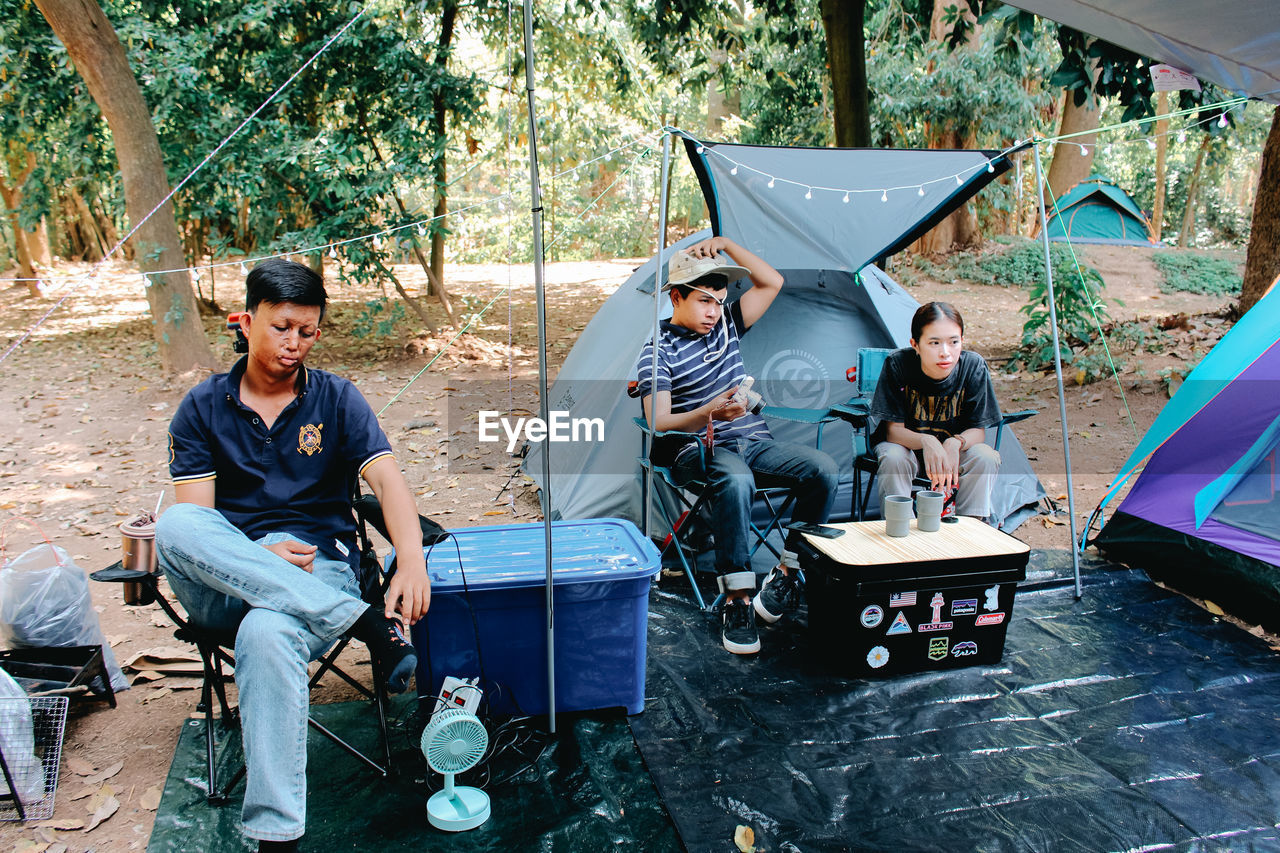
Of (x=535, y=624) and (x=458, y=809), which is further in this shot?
(x=535, y=624)

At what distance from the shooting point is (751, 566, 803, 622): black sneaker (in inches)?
111

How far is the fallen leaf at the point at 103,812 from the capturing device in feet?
6.41

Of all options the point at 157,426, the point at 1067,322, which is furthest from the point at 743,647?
the point at 1067,322

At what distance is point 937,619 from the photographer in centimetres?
257

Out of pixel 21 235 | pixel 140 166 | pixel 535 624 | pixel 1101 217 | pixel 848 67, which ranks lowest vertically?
pixel 535 624

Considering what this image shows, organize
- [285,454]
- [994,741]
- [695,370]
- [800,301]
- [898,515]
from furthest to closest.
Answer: [800,301], [695,370], [898,515], [994,741], [285,454]

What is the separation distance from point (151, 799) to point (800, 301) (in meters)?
2.97

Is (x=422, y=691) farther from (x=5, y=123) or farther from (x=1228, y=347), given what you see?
(x=5, y=123)

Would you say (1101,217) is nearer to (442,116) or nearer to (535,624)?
(442,116)

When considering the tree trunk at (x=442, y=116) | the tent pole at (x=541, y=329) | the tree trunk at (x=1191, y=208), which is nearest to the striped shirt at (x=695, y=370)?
the tent pole at (x=541, y=329)

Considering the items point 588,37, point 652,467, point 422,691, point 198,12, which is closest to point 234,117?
point 198,12

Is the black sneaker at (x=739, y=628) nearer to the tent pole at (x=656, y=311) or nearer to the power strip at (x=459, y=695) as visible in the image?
the tent pole at (x=656, y=311)

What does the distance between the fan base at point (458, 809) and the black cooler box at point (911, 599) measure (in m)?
1.16

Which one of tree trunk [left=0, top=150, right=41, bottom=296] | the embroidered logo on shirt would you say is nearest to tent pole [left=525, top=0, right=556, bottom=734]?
the embroidered logo on shirt
